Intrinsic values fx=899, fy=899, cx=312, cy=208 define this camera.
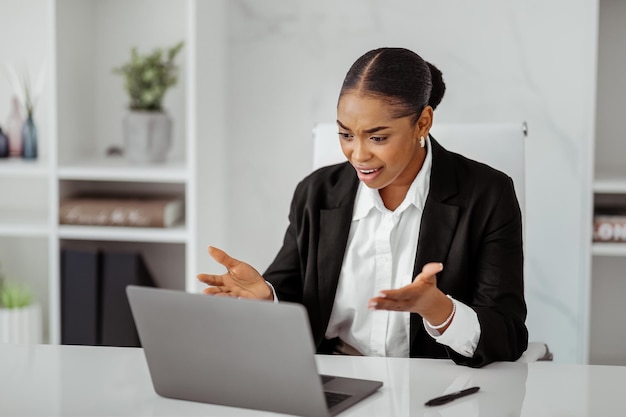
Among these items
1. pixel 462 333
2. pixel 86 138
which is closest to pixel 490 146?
pixel 462 333

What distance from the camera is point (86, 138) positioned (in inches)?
122

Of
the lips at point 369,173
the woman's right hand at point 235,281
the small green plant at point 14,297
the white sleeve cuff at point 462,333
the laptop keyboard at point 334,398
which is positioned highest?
the lips at point 369,173

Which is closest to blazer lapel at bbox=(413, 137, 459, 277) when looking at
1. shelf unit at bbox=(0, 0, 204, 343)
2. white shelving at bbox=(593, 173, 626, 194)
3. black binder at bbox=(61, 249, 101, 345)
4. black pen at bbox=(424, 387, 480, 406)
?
black pen at bbox=(424, 387, 480, 406)

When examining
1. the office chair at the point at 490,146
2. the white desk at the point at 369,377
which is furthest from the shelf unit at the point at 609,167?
the white desk at the point at 369,377

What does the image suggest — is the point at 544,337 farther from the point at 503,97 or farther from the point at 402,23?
the point at 402,23

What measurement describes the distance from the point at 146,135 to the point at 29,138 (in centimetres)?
42

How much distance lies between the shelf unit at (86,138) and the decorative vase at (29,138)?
3cm

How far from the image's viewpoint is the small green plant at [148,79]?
287 centimetres

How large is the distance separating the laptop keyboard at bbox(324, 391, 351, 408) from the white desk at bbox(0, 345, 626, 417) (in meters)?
0.03

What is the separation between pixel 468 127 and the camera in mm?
2164

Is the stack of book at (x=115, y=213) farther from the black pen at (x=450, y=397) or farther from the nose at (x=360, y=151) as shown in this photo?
the black pen at (x=450, y=397)

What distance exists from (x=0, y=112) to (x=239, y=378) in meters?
2.26

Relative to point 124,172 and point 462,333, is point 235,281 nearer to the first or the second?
point 462,333

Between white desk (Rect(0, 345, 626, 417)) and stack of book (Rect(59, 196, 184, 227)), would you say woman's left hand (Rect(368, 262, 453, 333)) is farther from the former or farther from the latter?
stack of book (Rect(59, 196, 184, 227))
